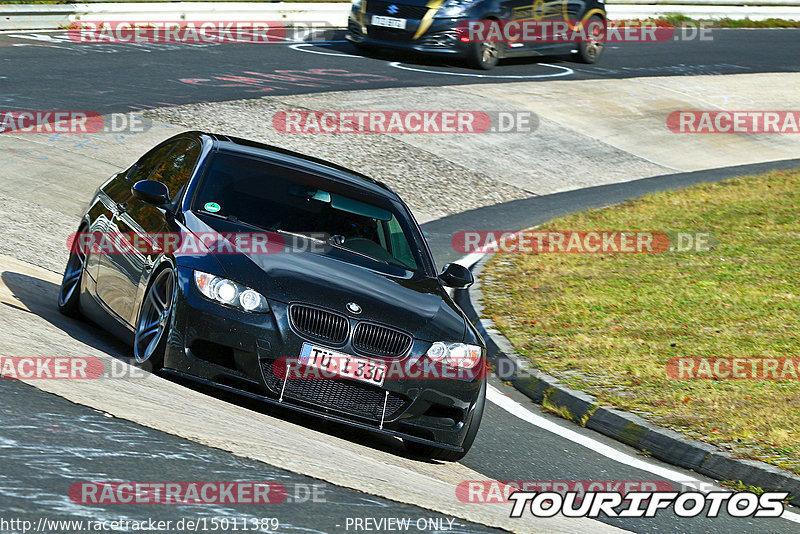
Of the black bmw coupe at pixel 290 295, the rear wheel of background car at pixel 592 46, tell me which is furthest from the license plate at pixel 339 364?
the rear wheel of background car at pixel 592 46

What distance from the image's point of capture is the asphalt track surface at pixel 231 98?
4.94 m

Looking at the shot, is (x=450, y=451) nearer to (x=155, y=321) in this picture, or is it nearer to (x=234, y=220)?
(x=155, y=321)

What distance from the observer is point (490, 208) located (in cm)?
1589

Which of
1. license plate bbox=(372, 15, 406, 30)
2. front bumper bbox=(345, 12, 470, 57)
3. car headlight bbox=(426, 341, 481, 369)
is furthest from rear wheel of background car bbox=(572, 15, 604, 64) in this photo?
car headlight bbox=(426, 341, 481, 369)

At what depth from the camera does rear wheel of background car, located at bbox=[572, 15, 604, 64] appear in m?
24.6

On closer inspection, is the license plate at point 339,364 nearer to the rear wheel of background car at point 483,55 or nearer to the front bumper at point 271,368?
the front bumper at point 271,368

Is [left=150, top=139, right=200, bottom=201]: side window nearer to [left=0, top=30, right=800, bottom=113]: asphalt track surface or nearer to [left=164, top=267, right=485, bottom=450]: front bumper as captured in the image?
[left=164, top=267, right=485, bottom=450]: front bumper

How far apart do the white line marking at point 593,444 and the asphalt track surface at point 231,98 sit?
0.06 m

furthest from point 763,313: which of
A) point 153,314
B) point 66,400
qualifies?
point 66,400

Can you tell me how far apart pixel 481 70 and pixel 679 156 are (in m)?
4.74

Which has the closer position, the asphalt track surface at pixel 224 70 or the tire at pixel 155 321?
the tire at pixel 155 321

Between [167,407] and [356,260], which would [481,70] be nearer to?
[356,260]

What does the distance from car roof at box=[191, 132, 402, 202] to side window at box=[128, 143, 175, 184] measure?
440mm

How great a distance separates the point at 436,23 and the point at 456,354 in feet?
49.6
